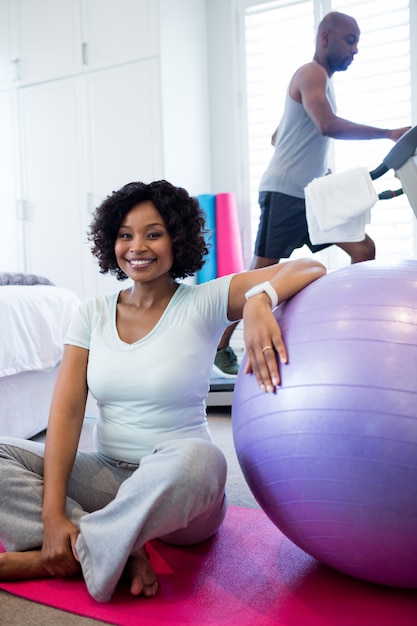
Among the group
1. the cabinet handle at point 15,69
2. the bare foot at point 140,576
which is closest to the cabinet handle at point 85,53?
the cabinet handle at point 15,69

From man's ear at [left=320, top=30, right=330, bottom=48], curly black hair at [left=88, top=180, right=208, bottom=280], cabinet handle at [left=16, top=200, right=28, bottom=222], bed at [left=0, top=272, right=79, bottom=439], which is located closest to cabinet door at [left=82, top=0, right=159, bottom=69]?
cabinet handle at [left=16, top=200, right=28, bottom=222]

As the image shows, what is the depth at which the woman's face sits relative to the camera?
123cm

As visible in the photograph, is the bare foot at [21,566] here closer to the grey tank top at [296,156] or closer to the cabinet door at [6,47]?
the grey tank top at [296,156]

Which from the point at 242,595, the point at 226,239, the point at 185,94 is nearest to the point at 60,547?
the point at 242,595

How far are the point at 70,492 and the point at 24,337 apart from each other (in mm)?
945

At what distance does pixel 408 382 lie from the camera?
2.75 feet

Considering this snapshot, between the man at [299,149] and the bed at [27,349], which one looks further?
the man at [299,149]

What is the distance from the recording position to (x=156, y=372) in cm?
117

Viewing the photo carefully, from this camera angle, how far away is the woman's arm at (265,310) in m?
0.98

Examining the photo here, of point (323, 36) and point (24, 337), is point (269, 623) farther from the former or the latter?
point (323, 36)

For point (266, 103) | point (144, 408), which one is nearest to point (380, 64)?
point (266, 103)

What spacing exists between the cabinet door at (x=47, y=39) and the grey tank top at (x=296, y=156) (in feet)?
6.67

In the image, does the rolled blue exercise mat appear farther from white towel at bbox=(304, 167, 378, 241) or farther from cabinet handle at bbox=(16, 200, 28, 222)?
white towel at bbox=(304, 167, 378, 241)

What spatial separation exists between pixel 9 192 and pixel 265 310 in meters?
3.58
